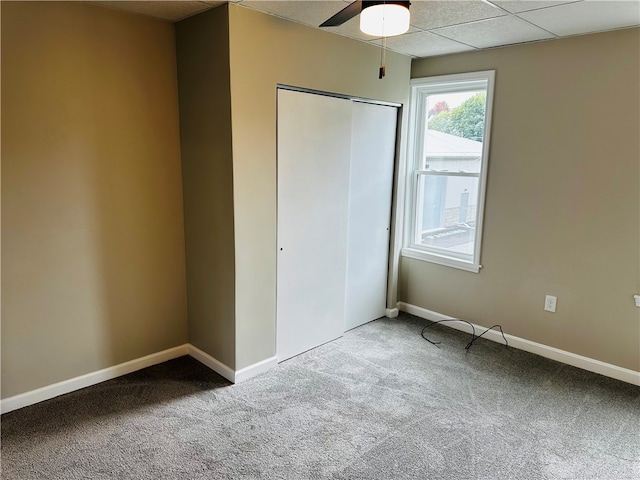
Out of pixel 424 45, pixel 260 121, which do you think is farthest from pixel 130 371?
pixel 424 45

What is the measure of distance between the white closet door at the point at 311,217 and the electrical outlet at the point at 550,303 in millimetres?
1540

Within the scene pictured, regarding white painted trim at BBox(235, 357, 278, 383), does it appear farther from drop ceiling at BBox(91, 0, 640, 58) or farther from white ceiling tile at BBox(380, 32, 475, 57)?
white ceiling tile at BBox(380, 32, 475, 57)

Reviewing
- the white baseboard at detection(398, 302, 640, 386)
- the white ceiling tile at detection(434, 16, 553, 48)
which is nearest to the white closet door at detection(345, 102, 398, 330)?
the white baseboard at detection(398, 302, 640, 386)

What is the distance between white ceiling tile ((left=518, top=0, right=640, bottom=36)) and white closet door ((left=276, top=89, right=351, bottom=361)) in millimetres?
1362

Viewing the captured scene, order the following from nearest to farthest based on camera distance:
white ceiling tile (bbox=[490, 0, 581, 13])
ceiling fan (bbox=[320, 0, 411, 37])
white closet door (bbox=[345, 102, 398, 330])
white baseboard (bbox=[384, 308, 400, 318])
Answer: ceiling fan (bbox=[320, 0, 411, 37]) < white ceiling tile (bbox=[490, 0, 581, 13]) < white closet door (bbox=[345, 102, 398, 330]) < white baseboard (bbox=[384, 308, 400, 318])

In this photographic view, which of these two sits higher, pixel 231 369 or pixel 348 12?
pixel 348 12

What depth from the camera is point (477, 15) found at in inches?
102

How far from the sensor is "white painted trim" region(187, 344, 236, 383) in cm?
294

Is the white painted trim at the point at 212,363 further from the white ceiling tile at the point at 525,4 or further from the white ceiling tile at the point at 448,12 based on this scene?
the white ceiling tile at the point at 525,4

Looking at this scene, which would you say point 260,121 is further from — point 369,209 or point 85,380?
point 85,380

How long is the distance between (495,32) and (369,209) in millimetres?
1576

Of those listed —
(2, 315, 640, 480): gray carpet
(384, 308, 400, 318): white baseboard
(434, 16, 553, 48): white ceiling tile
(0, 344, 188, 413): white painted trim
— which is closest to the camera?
(2, 315, 640, 480): gray carpet

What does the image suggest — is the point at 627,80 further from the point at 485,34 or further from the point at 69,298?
the point at 69,298

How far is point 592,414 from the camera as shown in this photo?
8.62 feet
